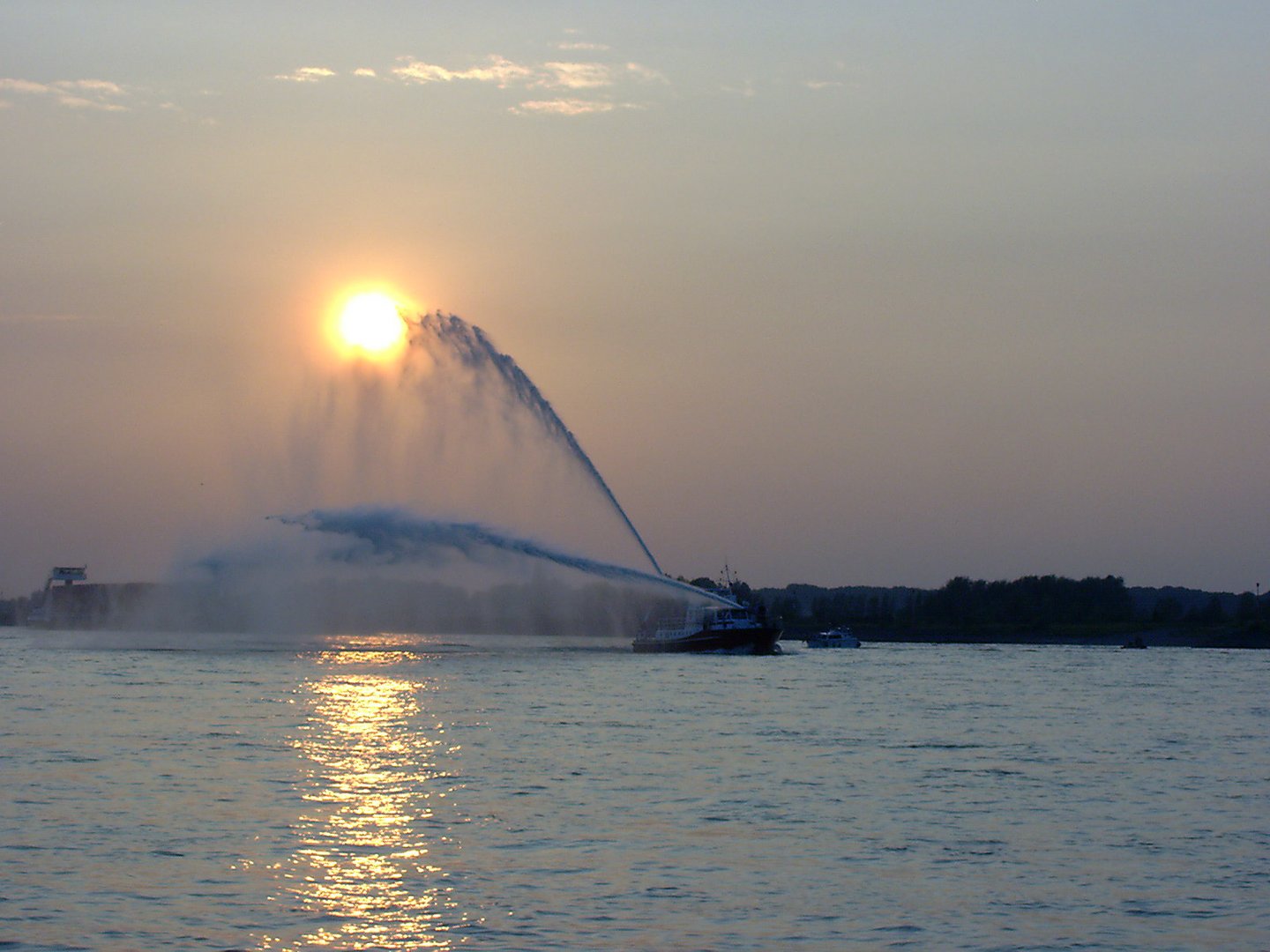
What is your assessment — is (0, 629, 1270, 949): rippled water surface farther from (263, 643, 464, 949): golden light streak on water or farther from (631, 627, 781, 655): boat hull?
(631, 627, 781, 655): boat hull

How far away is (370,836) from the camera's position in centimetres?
3384

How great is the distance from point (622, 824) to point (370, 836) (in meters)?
5.87

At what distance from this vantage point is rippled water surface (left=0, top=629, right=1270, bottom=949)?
25.9m

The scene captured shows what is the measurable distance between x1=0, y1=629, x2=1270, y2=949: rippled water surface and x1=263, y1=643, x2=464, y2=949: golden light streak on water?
0.39ft

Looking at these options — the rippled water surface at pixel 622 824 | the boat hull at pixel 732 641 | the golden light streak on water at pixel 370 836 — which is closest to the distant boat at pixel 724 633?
the boat hull at pixel 732 641

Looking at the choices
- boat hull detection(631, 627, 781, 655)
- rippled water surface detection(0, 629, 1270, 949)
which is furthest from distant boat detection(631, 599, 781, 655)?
rippled water surface detection(0, 629, 1270, 949)

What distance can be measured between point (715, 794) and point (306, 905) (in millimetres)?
16102

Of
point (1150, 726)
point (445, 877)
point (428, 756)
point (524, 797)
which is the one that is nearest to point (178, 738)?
point (428, 756)

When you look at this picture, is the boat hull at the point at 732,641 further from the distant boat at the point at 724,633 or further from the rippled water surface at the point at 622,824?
the rippled water surface at the point at 622,824

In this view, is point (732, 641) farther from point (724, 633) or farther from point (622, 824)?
point (622, 824)

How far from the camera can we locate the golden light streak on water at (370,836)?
82.9ft

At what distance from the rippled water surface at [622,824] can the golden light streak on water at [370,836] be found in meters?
0.12

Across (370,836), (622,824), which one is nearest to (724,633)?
(622,824)

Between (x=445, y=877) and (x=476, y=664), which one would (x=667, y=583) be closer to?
(x=476, y=664)
